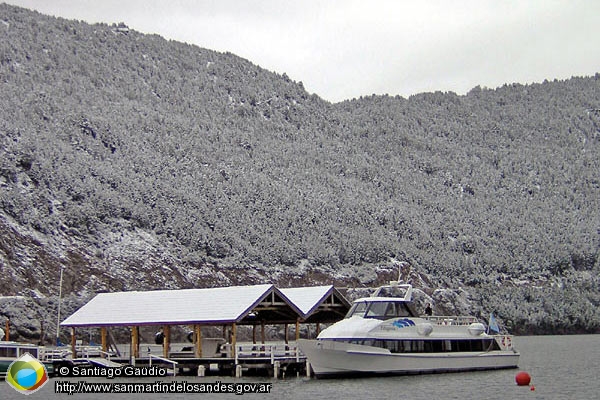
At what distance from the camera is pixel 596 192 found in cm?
19500

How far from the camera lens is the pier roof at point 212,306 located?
61.7 metres

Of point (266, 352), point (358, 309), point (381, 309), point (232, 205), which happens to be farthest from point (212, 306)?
point (232, 205)

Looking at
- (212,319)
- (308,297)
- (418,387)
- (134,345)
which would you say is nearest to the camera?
(418,387)

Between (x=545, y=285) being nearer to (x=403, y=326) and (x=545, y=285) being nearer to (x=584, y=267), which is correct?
(x=584, y=267)

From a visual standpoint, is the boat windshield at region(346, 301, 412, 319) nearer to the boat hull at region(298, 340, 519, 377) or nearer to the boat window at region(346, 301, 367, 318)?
the boat window at region(346, 301, 367, 318)

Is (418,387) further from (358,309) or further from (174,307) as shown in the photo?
(174,307)

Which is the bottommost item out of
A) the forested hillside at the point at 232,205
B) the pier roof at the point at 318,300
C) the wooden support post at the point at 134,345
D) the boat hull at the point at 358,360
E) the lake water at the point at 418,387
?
the lake water at the point at 418,387

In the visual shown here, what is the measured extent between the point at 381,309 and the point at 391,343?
216 centimetres

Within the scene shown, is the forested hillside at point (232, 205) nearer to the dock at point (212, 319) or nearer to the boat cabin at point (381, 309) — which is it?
the dock at point (212, 319)

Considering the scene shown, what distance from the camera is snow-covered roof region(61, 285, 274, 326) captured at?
6147 centimetres

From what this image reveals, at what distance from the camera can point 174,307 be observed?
64375mm

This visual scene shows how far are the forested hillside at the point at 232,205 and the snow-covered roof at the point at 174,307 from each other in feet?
95.7

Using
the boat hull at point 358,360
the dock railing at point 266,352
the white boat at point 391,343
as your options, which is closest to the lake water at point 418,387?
the boat hull at point 358,360

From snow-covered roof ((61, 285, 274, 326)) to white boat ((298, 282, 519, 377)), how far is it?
185 inches
